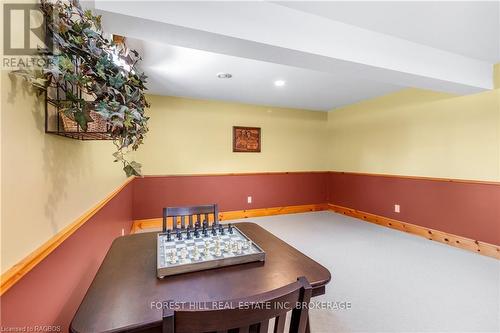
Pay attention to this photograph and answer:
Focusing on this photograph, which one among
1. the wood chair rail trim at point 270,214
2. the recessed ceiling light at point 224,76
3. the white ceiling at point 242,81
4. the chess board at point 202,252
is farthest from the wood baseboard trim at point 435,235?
the recessed ceiling light at point 224,76

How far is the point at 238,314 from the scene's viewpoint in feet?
2.03

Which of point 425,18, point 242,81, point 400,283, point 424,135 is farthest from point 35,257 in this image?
point 424,135

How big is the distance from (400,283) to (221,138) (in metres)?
3.39

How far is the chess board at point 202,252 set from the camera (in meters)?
1.06

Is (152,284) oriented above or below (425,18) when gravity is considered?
below

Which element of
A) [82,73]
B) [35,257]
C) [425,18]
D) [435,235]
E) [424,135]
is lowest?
[435,235]

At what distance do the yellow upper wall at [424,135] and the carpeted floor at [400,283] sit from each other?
1084 mm

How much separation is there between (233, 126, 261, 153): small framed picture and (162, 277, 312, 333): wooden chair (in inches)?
156

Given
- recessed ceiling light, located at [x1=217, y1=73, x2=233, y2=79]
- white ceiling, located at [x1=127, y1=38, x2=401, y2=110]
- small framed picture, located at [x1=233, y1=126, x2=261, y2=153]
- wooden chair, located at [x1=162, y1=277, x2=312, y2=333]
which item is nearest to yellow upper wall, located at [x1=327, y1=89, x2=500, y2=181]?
white ceiling, located at [x1=127, y1=38, x2=401, y2=110]

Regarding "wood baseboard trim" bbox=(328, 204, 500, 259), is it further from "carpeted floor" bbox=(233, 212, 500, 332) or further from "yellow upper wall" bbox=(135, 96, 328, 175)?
"yellow upper wall" bbox=(135, 96, 328, 175)

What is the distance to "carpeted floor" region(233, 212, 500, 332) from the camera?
1702 millimetres

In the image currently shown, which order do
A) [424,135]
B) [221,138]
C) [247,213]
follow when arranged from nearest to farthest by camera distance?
[424,135], [221,138], [247,213]

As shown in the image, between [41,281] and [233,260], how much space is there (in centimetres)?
74

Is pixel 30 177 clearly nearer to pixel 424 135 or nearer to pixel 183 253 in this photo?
pixel 183 253
